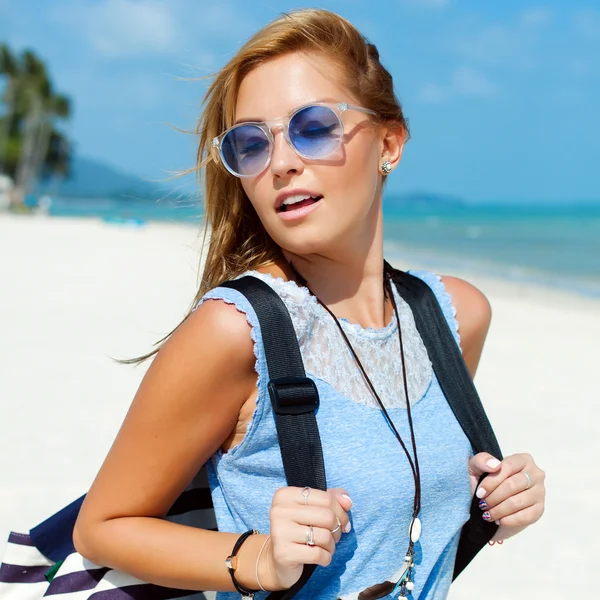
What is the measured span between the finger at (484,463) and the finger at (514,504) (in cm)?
9

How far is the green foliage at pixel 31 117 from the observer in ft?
200

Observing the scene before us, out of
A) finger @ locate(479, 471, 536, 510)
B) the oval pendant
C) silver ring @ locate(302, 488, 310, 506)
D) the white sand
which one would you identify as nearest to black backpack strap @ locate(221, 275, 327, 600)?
silver ring @ locate(302, 488, 310, 506)

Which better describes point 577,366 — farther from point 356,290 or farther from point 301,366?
point 301,366

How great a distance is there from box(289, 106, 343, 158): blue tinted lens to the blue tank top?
32 cm

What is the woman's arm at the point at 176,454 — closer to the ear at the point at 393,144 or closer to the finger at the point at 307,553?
the finger at the point at 307,553

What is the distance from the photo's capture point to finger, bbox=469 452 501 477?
1.70 metres

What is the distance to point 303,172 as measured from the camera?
5.72 feet

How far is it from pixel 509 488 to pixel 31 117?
6791cm

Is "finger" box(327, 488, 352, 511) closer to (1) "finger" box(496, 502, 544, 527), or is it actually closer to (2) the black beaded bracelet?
(2) the black beaded bracelet

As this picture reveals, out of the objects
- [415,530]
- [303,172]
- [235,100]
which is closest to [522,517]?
[415,530]

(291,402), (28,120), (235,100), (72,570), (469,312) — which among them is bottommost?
(72,570)

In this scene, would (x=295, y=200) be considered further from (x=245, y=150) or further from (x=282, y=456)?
(x=282, y=456)

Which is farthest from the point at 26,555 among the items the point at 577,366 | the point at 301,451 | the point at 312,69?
the point at 577,366

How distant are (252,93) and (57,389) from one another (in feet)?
15.5
